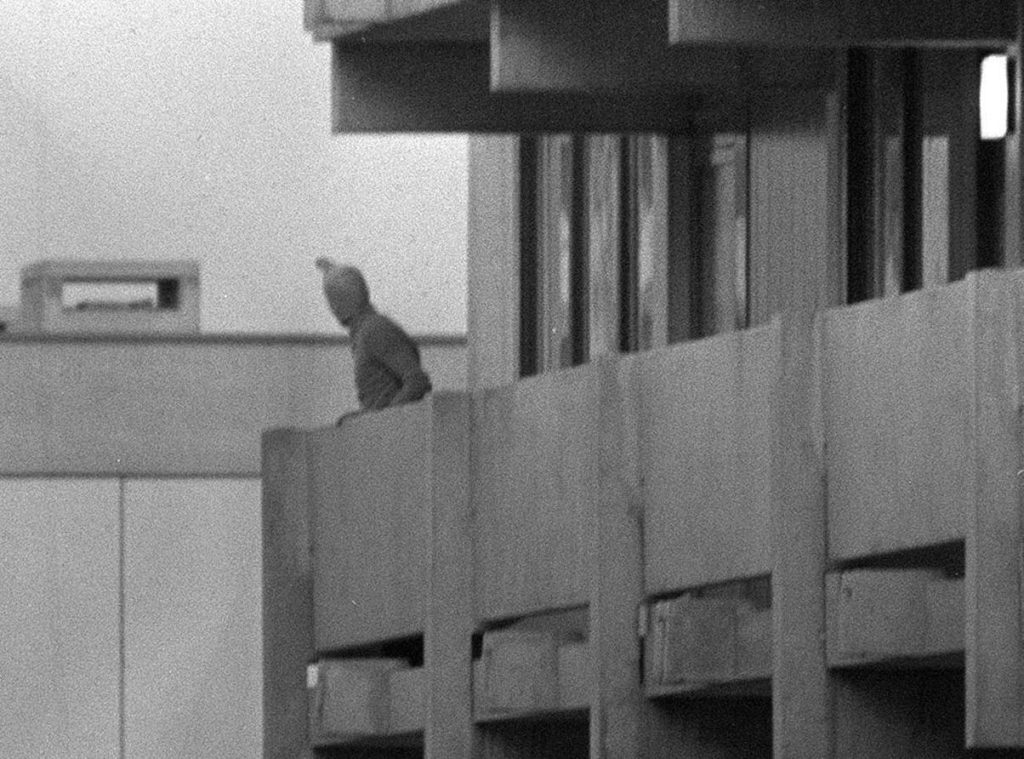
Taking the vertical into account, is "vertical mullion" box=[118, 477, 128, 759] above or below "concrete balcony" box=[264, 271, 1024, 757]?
above

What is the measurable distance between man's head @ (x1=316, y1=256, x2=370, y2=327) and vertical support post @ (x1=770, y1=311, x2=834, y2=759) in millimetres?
9272

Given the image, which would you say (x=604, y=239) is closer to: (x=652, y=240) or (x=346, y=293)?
(x=652, y=240)

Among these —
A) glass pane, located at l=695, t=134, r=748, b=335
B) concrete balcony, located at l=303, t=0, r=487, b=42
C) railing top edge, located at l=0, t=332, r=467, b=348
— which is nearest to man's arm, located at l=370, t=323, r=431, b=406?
glass pane, located at l=695, t=134, r=748, b=335

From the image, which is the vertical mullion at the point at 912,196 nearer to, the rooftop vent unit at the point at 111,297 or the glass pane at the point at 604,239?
the glass pane at the point at 604,239

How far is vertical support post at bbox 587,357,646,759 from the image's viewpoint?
2191 centimetres

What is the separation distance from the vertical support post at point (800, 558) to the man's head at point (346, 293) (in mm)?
9272

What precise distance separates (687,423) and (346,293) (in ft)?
26.2

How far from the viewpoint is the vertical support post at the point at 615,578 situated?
71.9 ft

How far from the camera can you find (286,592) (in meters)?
28.7

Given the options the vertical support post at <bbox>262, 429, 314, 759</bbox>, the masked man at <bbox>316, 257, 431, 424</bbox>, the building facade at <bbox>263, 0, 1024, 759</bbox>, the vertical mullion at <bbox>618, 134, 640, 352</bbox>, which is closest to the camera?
the building facade at <bbox>263, 0, 1024, 759</bbox>

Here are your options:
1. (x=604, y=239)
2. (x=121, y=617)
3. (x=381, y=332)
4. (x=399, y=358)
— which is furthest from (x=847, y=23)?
(x=121, y=617)

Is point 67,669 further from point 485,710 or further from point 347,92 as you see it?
point 485,710

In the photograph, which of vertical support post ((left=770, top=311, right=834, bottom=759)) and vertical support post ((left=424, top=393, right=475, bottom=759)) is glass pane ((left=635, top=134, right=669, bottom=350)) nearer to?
vertical support post ((left=424, top=393, right=475, bottom=759))

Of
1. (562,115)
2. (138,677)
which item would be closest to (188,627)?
(138,677)
